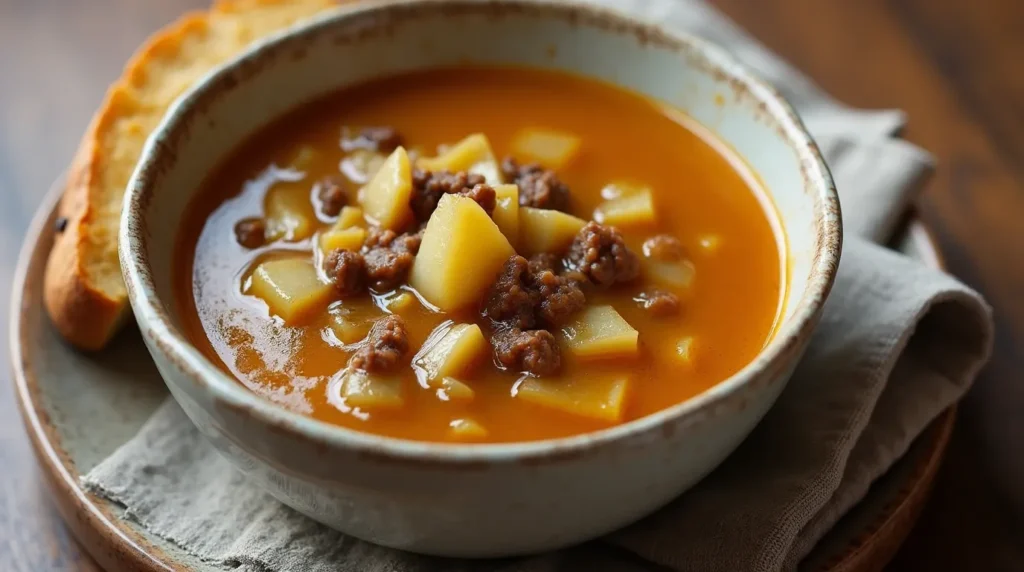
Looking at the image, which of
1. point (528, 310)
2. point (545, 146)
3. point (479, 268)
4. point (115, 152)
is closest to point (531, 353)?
point (528, 310)

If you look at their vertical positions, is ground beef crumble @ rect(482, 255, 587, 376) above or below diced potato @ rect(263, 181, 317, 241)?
below

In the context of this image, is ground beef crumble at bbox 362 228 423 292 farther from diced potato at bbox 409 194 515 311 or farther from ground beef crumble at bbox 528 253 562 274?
ground beef crumble at bbox 528 253 562 274

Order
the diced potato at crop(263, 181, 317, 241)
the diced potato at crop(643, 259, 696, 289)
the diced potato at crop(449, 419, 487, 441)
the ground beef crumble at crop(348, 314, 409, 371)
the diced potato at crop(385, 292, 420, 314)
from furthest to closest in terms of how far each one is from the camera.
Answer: the diced potato at crop(263, 181, 317, 241), the diced potato at crop(643, 259, 696, 289), the diced potato at crop(385, 292, 420, 314), the ground beef crumble at crop(348, 314, 409, 371), the diced potato at crop(449, 419, 487, 441)

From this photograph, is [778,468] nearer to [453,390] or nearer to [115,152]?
[453,390]

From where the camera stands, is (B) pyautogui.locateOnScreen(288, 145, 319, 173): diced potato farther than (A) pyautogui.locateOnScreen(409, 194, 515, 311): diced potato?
Yes

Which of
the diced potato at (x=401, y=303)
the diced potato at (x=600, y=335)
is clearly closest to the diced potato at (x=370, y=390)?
the diced potato at (x=401, y=303)

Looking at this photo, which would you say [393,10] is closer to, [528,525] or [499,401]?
[499,401]

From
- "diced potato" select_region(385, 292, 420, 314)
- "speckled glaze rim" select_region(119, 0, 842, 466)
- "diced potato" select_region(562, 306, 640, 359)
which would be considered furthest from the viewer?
"diced potato" select_region(385, 292, 420, 314)

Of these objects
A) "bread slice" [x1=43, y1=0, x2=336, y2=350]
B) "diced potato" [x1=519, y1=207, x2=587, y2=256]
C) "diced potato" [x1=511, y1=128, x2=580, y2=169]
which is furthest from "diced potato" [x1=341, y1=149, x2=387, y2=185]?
"bread slice" [x1=43, y1=0, x2=336, y2=350]
